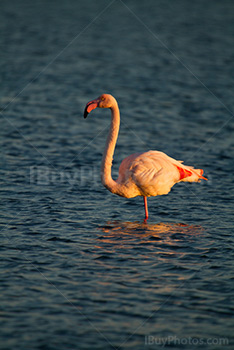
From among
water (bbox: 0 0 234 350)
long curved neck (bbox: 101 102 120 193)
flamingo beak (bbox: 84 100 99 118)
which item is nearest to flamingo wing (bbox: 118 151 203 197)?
long curved neck (bbox: 101 102 120 193)

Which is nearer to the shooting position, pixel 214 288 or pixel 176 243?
pixel 214 288

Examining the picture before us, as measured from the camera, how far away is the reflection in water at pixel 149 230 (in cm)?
854

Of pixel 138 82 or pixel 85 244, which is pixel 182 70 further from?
pixel 85 244

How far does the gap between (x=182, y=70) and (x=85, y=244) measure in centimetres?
1390

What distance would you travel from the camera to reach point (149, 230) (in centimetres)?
879

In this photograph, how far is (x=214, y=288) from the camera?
6777 mm

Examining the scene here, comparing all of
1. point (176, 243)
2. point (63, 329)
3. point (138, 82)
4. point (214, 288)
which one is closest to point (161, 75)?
point (138, 82)

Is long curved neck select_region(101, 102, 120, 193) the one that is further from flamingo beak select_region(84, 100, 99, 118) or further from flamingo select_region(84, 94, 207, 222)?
flamingo beak select_region(84, 100, 99, 118)

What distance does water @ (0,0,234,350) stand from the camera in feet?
19.7

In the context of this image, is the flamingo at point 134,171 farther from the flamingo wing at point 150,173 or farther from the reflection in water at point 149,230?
the reflection in water at point 149,230

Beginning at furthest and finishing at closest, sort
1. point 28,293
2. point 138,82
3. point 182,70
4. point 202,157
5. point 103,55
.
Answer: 1. point 103,55
2. point 182,70
3. point 138,82
4. point 202,157
5. point 28,293
